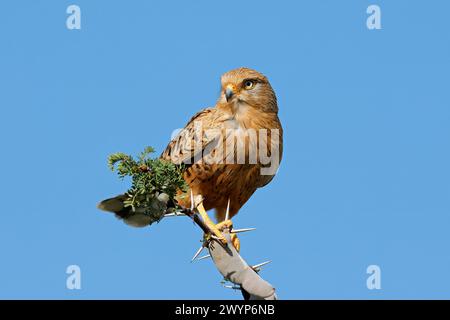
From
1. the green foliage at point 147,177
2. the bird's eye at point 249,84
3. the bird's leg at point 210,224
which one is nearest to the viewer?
the green foliage at point 147,177

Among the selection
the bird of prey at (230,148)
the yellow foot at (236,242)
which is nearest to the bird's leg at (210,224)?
the bird of prey at (230,148)

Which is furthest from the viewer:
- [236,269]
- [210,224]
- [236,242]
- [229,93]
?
A: [229,93]

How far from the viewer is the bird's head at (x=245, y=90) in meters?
11.1

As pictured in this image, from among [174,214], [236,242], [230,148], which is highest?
[230,148]

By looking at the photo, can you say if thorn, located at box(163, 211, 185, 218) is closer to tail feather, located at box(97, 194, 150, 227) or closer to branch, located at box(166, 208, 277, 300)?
branch, located at box(166, 208, 277, 300)

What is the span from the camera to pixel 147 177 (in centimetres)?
836

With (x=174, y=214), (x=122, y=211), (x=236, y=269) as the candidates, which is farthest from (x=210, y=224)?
(x=122, y=211)

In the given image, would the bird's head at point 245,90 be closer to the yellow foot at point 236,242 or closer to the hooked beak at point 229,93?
the hooked beak at point 229,93

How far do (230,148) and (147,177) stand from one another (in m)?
2.60

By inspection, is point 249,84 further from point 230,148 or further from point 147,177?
point 147,177

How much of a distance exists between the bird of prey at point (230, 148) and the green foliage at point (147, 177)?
1959 millimetres

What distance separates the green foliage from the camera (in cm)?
834
